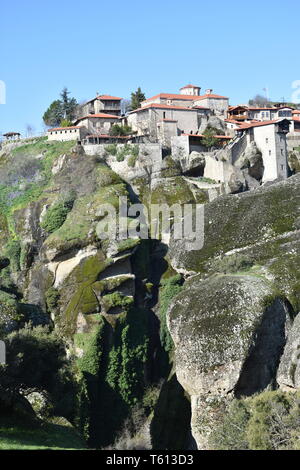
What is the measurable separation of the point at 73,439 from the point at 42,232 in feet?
104

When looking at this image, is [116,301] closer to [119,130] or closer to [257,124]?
[257,124]

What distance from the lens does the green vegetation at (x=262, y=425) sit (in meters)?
21.2

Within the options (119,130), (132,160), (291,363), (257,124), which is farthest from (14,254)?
(291,363)

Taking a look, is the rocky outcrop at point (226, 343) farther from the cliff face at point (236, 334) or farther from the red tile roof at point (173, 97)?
the red tile roof at point (173, 97)

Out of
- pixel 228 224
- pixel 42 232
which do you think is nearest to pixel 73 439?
pixel 228 224

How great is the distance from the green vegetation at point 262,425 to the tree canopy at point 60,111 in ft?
204

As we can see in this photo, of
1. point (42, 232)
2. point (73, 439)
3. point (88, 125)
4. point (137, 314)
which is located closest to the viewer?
point (73, 439)

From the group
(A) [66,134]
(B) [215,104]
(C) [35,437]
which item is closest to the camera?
(C) [35,437]

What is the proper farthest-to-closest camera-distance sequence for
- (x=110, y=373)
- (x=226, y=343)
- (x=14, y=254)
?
(x=14, y=254), (x=110, y=373), (x=226, y=343)

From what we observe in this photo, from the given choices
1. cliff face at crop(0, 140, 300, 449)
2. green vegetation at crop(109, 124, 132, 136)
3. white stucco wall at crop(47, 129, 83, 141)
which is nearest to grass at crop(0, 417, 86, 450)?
cliff face at crop(0, 140, 300, 449)

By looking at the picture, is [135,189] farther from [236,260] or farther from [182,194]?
[236,260]

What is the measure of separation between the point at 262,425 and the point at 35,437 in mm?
8103

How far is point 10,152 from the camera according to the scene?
233 feet

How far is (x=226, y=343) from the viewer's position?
27156 millimetres
